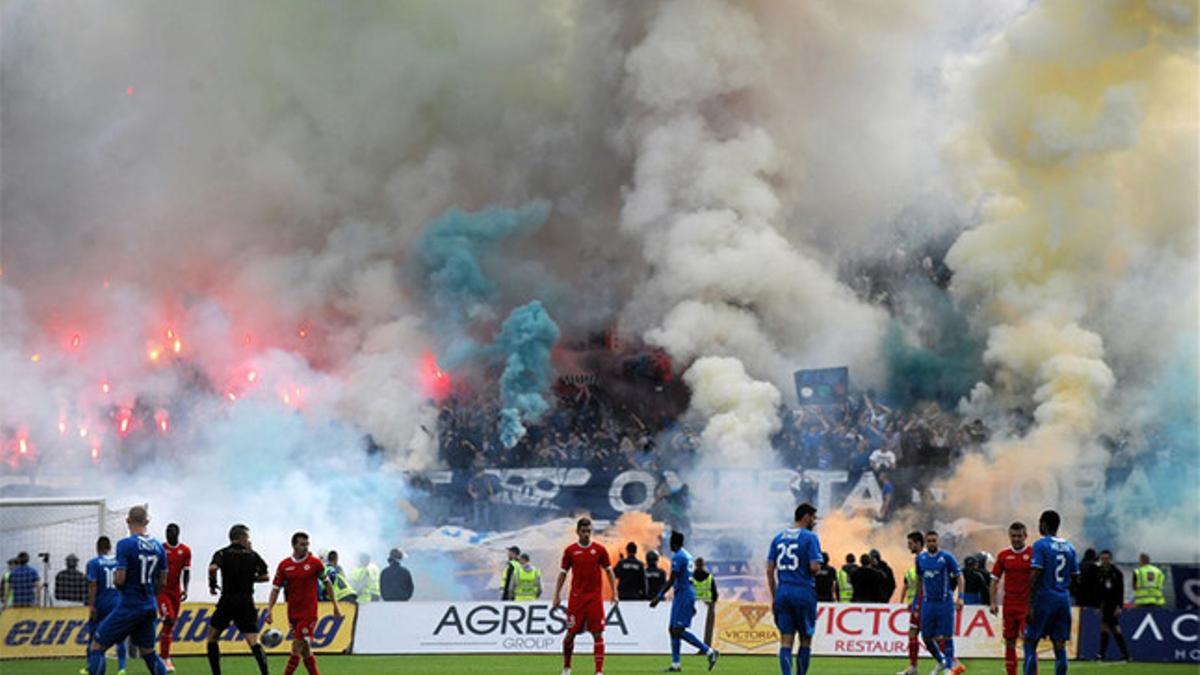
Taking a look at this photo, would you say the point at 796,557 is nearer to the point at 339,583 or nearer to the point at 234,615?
the point at 234,615

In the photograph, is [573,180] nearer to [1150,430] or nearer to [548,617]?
[1150,430]

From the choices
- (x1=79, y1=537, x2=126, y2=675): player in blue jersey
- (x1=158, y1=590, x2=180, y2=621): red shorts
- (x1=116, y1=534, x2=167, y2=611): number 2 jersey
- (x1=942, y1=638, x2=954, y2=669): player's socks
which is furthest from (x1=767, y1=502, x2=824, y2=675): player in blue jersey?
(x1=158, y1=590, x2=180, y2=621): red shorts

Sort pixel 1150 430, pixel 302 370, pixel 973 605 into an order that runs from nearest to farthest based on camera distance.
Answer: pixel 973 605
pixel 1150 430
pixel 302 370

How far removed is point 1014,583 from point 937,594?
9.26ft

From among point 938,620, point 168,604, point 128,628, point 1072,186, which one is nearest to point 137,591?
point 128,628

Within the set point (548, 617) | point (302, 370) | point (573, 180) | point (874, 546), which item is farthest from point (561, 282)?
point (548, 617)

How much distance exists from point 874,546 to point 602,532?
837 centimetres

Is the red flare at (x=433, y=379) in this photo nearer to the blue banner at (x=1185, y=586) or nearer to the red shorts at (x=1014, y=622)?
the blue banner at (x=1185, y=586)

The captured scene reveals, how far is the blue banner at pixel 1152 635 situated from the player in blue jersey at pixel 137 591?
64.2 ft

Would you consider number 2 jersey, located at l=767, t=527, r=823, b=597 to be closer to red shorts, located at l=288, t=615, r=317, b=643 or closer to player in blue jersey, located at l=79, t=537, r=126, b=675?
red shorts, located at l=288, t=615, r=317, b=643

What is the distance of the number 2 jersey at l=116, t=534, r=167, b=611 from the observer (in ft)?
70.5

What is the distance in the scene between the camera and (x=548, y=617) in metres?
34.4

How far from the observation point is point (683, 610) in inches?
1140

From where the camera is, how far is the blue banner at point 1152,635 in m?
32.2
